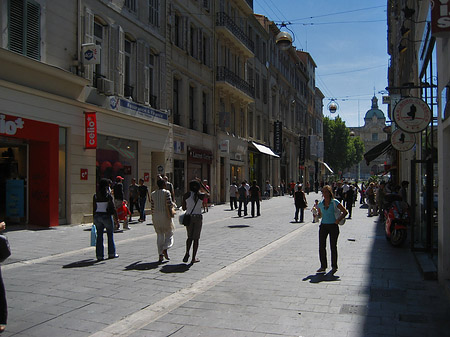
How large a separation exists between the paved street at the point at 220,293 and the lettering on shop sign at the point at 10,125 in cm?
357

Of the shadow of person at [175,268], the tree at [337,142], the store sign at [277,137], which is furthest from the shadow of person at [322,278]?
the tree at [337,142]

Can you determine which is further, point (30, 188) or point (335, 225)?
point (30, 188)

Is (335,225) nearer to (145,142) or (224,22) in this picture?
(145,142)

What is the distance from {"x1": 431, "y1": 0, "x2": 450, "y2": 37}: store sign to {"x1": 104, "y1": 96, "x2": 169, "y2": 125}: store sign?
47.4 feet

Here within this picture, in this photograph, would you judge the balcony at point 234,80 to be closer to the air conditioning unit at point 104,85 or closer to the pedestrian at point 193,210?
the air conditioning unit at point 104,85

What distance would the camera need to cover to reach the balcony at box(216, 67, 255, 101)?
1218 inches

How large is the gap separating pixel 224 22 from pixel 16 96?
20.2 m

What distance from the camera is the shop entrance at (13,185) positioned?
14430 millimetres

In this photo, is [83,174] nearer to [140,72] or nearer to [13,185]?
[13,185]

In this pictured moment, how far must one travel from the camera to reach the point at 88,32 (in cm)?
1683

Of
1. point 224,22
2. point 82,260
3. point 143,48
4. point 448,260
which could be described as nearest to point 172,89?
point 143,48

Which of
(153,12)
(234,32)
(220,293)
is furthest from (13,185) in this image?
(234,32)

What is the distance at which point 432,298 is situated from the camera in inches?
255

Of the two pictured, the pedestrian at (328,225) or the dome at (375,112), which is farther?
the dome at (375,112)
